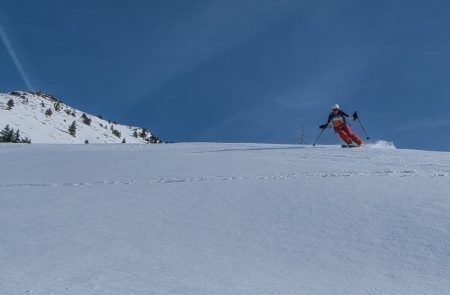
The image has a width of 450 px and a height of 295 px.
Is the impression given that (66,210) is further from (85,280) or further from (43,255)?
(85,280)

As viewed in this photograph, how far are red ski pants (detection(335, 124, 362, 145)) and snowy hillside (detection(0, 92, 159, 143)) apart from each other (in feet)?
78.3

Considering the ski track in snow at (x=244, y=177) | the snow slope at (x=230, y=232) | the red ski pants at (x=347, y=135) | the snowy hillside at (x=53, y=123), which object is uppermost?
the snowy hillside at (x=53, y=123)

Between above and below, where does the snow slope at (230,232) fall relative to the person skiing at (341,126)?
below

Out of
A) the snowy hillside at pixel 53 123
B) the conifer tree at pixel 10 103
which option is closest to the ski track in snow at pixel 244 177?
the snowy hillside at pixel 53 123

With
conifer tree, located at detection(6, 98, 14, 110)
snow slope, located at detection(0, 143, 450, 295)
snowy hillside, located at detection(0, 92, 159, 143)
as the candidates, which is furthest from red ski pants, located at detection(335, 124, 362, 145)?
conifer tree, located at detection(6, 98, 14, 110)

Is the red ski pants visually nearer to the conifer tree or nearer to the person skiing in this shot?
the person skiing

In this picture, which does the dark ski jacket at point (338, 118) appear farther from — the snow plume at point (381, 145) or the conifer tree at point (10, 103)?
the conifer tree at point (10, 103)

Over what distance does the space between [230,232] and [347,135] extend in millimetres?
12718

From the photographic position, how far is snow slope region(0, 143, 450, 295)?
598 centimetres

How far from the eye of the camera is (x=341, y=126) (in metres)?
19.4

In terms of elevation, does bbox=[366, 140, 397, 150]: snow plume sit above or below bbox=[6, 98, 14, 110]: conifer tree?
below

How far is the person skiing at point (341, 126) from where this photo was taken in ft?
63.3

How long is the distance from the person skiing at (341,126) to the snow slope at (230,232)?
259 inches

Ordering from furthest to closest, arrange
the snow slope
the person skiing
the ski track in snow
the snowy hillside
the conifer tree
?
the conifer tree, the snowy hillside, the person skiing, the ski track in snow, the snow slope
